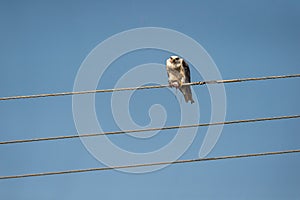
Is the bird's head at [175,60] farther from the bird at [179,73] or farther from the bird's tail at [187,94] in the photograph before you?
the bird's tail at [187,94]

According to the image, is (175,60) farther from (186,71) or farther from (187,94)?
(187,94)

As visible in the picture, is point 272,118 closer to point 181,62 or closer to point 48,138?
point 48,138

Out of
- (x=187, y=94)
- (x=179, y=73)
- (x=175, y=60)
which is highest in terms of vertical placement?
(x=175, y=60)

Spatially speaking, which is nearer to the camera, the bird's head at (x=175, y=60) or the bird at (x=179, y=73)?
the bird at (x=179, y=73)

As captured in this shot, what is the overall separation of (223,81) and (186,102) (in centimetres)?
594

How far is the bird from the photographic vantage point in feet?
48.9

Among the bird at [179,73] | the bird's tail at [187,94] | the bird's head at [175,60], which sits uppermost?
the bird's head at [175,60]

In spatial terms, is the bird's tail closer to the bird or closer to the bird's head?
the bird

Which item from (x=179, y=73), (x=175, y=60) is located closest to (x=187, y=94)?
(x=179, y=73)

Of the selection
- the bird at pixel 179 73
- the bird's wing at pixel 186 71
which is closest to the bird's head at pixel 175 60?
the bird at pixel 179 73

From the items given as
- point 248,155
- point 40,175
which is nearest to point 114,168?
point 40,175

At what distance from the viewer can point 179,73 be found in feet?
49.2

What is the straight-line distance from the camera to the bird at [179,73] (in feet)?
48.9

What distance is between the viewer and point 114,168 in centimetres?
858
